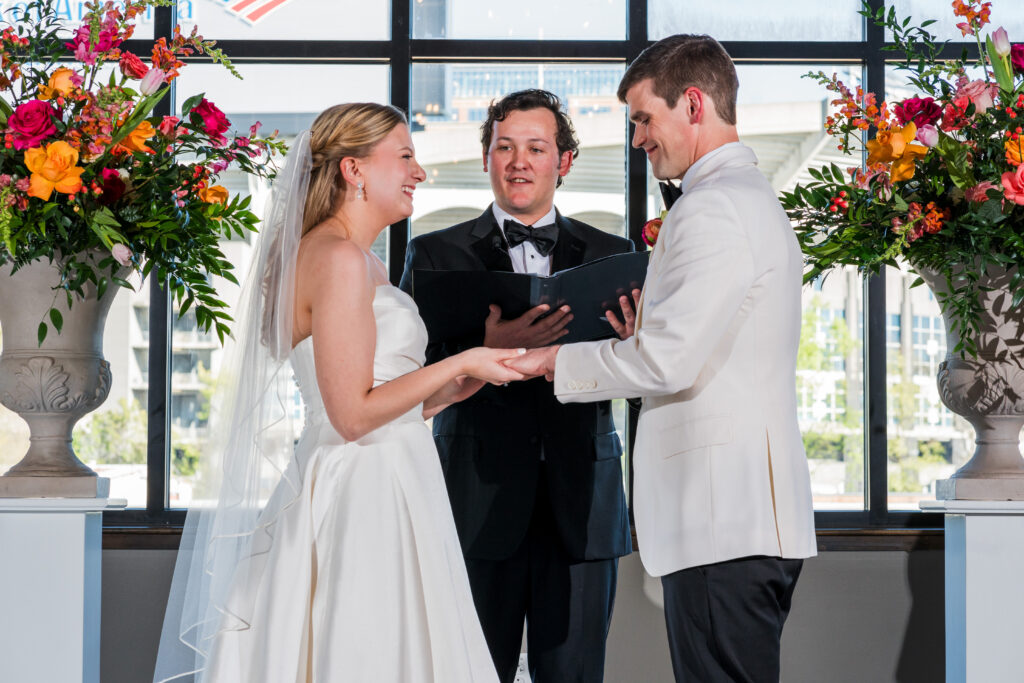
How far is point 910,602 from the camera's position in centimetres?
362

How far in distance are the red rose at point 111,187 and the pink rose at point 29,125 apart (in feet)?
0.54

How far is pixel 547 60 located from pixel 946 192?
5.24ft

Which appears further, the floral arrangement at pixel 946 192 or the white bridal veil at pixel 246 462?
the floral arrangement at pixel 946 192

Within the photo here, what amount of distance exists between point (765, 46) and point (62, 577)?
292 centimetres

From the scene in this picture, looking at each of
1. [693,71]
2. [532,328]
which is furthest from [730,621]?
[693,71]

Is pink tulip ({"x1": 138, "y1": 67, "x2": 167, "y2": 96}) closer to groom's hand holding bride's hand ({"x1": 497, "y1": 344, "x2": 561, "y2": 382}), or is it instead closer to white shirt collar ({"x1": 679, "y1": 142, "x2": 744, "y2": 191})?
groom's hand holding bride's hand ({"x1": 497, "y1": 344, "x2": 561, "y2": 382})

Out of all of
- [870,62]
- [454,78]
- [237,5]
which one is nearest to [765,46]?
[870,62]

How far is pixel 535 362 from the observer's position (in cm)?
215

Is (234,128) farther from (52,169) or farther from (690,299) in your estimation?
(690,299)

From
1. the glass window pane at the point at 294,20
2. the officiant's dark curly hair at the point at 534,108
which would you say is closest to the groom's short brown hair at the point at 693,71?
the officiant's dark curly hair at the point at 534,108

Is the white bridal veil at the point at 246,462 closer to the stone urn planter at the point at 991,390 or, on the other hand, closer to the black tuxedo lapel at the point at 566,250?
the black tuxedo lapel at the point at 566,250

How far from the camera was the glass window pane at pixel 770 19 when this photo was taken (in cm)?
376

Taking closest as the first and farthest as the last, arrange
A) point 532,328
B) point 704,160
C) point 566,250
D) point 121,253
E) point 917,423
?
point 704,160, point 532,328, point 121,253, point 566,250, point 917,423

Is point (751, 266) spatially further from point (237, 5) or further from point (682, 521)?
point (237, 5)
